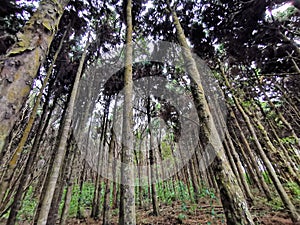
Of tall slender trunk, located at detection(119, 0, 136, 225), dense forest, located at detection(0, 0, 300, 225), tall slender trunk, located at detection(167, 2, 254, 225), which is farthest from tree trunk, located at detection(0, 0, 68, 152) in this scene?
Result: tall slender trunk, located at detection(167, 2, 254, 225)

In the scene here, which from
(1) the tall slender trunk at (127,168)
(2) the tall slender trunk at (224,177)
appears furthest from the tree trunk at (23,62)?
(2) the tall slender trunk at (224,177)

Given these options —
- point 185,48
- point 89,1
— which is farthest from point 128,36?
point 89,1

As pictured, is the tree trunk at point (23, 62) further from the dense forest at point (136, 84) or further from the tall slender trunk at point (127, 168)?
the tall slender trunk at point (127, 168)

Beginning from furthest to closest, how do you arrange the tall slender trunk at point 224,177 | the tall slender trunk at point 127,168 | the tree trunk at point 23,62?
the tall slender trunk at point 127,168, the tall slender trunk at point 224,177, the tree trunk at point 23,62

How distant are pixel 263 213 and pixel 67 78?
8575mm

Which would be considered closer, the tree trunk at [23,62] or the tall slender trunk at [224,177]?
the tree trunk at [23,62]

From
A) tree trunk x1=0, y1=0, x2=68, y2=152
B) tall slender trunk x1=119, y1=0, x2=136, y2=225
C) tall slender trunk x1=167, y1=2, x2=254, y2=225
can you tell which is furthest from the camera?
tall slender trunk x1=119, y1=0, x2=136, y2=225

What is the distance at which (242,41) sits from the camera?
584cm

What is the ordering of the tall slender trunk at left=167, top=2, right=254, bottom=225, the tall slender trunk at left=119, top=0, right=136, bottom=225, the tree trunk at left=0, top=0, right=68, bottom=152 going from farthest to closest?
the tall slender trunk at left=119, top=0, right=136, bottom=225
the tall slender trunk at left=167, top=2, right=254, bottom=225
the tree trunk at left=0, top=0, right=68, bottom=152

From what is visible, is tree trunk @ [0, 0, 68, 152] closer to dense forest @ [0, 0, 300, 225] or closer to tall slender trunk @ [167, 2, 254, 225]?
dense forest @ [0, 0, 300, 225]

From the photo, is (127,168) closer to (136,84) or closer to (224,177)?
(224,177)

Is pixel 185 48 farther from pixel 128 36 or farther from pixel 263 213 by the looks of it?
pixel 263 213

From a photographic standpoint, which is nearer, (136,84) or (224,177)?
(224,177)

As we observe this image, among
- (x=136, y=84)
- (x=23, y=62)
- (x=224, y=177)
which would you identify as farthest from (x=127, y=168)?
(x=136, y=84)
